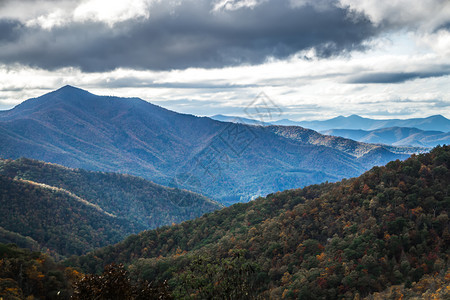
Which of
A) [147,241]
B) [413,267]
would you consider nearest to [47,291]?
[413,267]

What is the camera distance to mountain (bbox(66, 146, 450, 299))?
4866cm

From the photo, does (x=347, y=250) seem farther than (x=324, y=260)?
No

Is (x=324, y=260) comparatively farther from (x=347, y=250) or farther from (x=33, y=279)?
(x=33, y=279)

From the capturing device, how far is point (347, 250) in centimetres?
6725

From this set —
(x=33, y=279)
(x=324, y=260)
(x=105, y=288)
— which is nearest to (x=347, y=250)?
(x=324, y=260)

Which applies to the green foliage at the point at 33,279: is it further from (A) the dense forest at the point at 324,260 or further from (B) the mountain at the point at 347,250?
(B) the mountain at the point at 347,250

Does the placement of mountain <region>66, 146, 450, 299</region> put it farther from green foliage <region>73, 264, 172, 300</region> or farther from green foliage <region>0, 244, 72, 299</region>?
green foliage <region>0, 244, 72, 299</region>

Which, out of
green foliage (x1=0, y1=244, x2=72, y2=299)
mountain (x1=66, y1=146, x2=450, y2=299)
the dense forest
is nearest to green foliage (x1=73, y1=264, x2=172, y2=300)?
the dense forest

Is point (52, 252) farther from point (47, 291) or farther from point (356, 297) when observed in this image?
point (356, 297)

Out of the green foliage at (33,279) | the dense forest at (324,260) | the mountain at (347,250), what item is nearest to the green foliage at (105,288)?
the dense forest at (324,260)

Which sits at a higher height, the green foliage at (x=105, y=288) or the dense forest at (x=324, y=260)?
the green foliage at (x=105, y=288)

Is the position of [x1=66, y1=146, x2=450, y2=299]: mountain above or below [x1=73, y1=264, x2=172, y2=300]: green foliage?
below

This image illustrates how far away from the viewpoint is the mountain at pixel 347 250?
160 feet

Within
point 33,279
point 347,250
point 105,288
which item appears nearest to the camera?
point 105,288
